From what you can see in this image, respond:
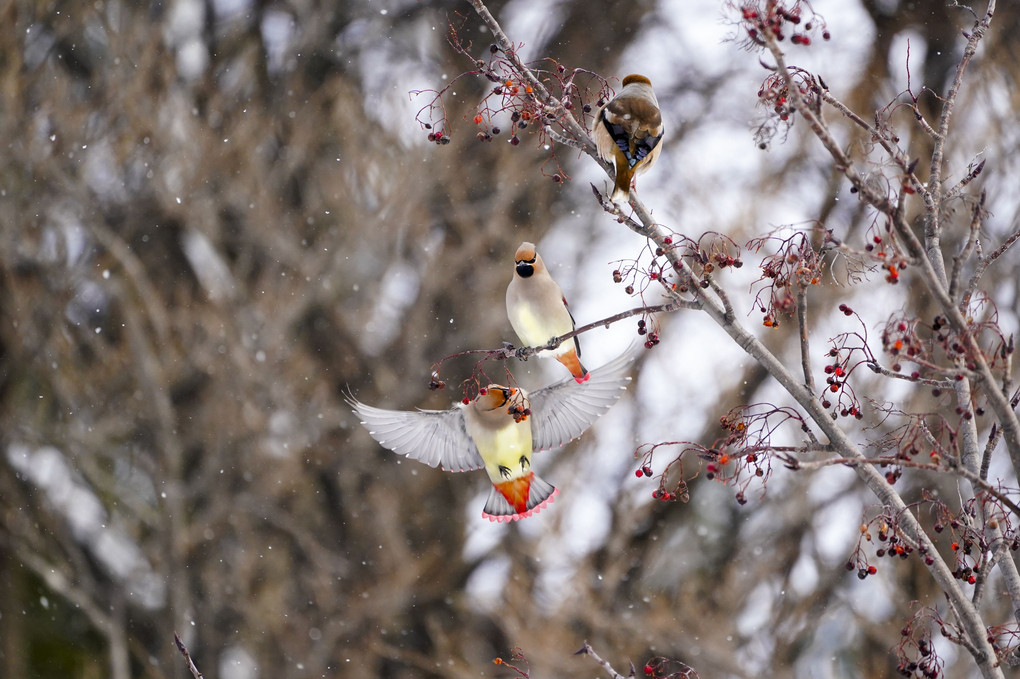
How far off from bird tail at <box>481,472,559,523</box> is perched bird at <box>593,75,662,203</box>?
89 centimetres

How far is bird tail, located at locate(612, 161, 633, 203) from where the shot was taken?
1.18m

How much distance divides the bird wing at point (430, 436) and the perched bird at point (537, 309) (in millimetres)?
312

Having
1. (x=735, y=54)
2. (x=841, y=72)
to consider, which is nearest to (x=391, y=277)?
(x=735, y=54)

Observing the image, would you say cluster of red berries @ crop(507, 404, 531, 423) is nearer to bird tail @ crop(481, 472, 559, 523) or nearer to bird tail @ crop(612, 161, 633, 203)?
bird tail @ crop(612, 161, 633, 203)

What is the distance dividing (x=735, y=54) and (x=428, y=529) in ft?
8.93

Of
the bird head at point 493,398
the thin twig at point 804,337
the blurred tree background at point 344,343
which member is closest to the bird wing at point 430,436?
the bird head at point 493,398

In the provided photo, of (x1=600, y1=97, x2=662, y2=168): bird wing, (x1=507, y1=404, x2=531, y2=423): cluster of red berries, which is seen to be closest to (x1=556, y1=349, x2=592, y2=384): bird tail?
(x1=507, y1=404, x2=531, y2=423): cluster of red berries

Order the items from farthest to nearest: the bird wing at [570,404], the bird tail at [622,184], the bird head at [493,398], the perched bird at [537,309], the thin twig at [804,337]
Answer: the bird wing at [570,404] < the perched bird at [537,309] < the bird head at [493,398] < the bird tail at [622,184] < the thin twig at [804,337]

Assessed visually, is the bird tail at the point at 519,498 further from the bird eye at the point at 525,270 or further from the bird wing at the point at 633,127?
the bird wing at the point at 633,127

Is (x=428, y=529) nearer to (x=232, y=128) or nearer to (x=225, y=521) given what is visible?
(x=225, y=521)

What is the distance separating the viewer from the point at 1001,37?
4.18 meters

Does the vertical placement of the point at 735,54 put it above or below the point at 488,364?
above

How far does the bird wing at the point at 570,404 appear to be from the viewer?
2.09m

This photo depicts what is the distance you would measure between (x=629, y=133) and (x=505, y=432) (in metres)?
0.84
